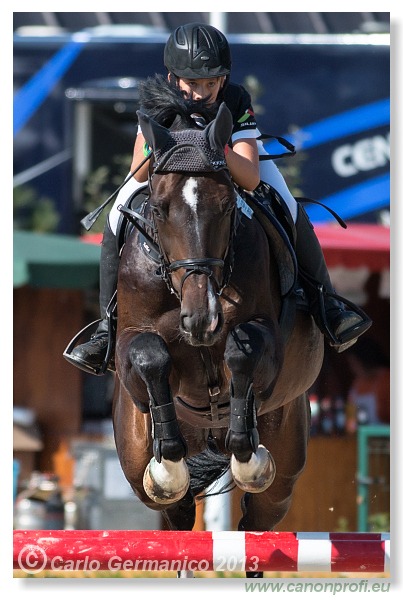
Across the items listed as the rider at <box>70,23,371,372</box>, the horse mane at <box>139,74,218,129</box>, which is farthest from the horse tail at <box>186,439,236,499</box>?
the horse mane at <box>139,74,218,129</box>

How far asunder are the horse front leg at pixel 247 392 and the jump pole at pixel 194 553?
332 mm

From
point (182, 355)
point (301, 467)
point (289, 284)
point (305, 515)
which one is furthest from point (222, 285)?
point (305, 515)

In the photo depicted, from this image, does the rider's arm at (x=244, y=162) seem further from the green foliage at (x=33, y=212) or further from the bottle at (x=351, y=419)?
the green foliage at (x=33, y=212)

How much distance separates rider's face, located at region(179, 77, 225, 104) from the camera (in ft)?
13.5

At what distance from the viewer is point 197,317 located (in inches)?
142

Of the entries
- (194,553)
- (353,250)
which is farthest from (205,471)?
(353,250)

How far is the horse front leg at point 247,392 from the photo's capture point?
3.93 meters

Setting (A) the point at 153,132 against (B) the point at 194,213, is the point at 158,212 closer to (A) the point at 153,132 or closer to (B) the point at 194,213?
(B) the point at 194,213

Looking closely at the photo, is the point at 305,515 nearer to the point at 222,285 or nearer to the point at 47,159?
the point at 47,159

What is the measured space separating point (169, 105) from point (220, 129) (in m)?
0.30

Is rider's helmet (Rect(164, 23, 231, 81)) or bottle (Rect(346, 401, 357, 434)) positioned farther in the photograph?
bottle (Rect(346, 401, 357, 434))

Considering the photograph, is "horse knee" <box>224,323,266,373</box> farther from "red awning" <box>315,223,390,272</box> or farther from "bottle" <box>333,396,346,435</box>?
"bottle" <box>333,396,346,435</box>

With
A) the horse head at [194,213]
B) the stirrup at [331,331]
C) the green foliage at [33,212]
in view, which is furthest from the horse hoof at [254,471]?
the green foliage at [33,212]

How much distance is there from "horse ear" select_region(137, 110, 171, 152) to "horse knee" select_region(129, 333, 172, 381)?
77cm
